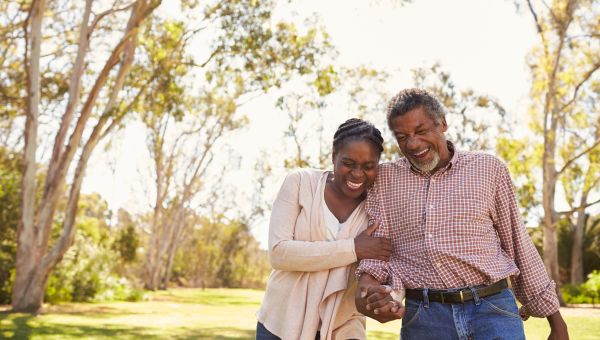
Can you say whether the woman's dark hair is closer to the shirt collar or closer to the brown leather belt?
the shirt collar

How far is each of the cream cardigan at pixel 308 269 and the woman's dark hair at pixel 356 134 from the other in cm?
24

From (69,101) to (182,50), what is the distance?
3.48 metres

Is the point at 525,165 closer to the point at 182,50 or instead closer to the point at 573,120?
the point at 573,120

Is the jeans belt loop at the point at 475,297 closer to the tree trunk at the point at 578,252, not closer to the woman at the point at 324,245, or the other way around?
the woman at the point at 324,245

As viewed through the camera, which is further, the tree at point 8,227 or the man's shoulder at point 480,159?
the tree at point 8,227

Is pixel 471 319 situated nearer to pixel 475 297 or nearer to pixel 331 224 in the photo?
pixel 475 297

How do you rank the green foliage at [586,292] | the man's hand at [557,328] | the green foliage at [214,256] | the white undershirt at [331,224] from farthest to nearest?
the green foliage at [214,256]
the green foliage at [586,292]
the white undershirt at [331,224]
the man's hand at [557,328]

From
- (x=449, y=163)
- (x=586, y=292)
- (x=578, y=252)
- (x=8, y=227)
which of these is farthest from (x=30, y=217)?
(x=578, y=252)

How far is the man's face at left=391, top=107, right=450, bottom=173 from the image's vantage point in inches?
139

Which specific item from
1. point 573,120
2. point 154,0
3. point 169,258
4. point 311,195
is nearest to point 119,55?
point 154,0

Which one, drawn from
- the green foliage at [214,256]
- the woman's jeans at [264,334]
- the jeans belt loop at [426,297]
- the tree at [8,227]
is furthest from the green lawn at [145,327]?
the green foliage at [214,256]

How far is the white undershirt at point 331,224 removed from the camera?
3.62m

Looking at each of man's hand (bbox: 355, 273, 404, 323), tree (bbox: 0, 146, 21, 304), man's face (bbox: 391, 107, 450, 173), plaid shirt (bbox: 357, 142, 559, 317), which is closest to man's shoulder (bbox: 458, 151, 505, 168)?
plaid shirt (bbox: 357, 142, 559, 317)

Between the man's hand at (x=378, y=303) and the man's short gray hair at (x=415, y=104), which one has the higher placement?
the man's short gray hair at (x=415, y=104)
